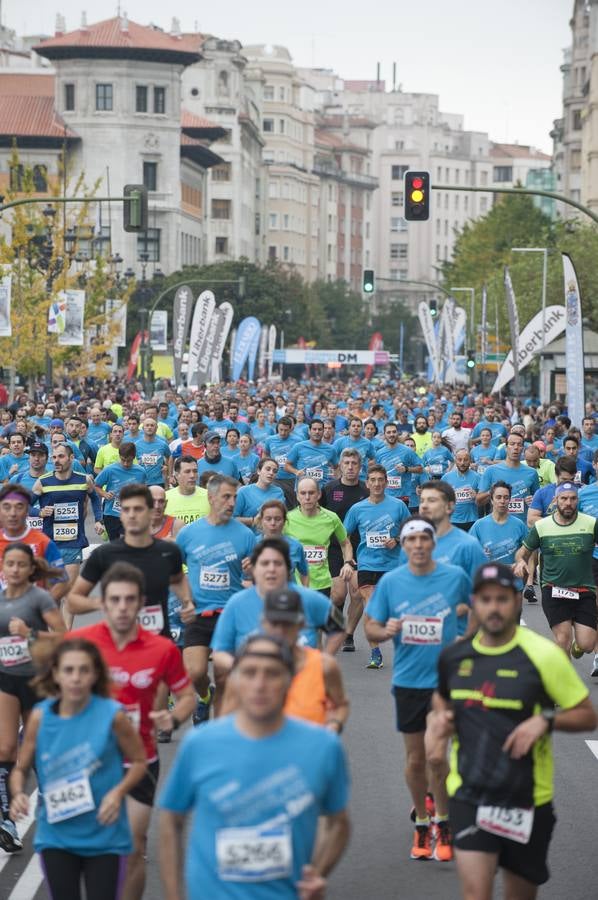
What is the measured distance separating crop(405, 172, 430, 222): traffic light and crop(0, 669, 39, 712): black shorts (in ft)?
51.4

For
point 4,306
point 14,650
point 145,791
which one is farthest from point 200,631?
point 4,306

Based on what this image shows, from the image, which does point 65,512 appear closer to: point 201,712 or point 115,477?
point 115,477

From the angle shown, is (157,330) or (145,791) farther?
(157,330)

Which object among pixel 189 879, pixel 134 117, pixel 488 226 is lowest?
pixel 189 879

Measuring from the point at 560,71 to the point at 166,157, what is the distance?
35.2 metres

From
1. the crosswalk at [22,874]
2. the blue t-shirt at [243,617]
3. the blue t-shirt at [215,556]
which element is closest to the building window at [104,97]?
the blue t-shirt at [215,556]

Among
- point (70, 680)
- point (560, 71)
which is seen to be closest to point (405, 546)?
point (70, 680)

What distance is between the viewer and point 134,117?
11481cm

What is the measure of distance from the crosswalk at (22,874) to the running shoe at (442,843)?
1.89 m

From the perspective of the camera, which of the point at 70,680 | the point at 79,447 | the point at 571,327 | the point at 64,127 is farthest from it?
the point at 64,127

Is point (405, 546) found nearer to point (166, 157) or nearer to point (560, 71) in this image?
point (166, 157)

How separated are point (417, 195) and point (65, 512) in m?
10.5

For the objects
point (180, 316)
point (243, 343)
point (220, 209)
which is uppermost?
point (220, 209)

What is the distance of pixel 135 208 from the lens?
2831 centimetres
